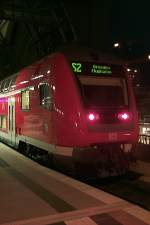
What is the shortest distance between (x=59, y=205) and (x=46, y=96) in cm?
456

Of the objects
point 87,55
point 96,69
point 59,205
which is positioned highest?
point 87,55

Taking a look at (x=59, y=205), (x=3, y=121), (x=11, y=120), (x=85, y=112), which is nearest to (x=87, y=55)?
(x=85, y=112)

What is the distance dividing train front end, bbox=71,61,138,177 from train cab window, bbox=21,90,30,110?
116 inches

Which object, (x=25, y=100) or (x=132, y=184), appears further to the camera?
(x=25, y=100)

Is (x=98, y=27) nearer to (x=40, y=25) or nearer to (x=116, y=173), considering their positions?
(x=40, y=25)

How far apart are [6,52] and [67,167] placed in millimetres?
23060

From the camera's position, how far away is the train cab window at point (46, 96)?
34.7ft

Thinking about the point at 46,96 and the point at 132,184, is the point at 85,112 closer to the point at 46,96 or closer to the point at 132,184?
the point at 46,96

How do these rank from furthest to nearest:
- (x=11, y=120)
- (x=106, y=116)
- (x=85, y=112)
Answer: (x=11, y=120) → (x=106, y=116) → (x=85, y=112)

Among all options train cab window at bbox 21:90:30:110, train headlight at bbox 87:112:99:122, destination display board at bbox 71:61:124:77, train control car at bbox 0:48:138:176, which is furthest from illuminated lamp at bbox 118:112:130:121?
train cab window at bbox 21:90:30:110

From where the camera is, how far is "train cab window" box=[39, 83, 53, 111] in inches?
417

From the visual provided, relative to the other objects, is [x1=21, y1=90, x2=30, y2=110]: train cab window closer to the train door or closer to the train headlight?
the train door

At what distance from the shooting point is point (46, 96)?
10945 mm

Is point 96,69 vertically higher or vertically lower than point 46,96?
higher
